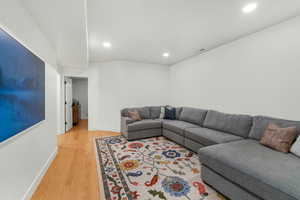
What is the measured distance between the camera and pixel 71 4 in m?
1.46

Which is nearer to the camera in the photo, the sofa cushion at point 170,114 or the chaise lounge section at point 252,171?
the chaise lounge section at point 252,171

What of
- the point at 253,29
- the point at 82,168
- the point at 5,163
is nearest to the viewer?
the point at 5,163

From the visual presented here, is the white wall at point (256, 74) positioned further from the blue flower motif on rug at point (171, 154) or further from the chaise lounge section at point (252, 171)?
the blue flower motif on rug at point (171, 154)

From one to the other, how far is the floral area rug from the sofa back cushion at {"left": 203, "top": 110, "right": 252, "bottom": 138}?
0.87 meters

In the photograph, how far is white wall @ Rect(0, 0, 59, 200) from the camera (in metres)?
1.21

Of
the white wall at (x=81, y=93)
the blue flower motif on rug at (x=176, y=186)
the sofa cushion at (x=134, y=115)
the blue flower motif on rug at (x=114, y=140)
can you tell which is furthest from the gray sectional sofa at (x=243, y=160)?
the white wall at (x=81, y=93)

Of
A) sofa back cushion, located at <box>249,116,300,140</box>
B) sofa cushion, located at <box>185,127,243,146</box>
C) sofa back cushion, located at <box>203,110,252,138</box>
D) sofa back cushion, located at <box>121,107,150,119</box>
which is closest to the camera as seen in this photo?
sofa back cushion, located at <box>249,116,300,140</box>

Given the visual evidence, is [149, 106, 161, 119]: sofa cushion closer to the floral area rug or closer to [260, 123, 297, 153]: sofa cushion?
the floral area rug

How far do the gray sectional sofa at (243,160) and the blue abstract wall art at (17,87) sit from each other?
228cm

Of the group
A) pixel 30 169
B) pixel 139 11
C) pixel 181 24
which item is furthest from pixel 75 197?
pixel 181 24

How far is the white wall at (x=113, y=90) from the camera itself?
4.73m

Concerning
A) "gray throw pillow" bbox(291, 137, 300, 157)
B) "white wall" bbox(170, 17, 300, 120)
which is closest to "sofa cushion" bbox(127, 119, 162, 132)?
"white wall" bbox(170, 17, 300, 120)

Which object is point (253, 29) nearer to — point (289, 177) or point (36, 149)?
point (289, 177)

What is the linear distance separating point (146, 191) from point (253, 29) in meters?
3.37
